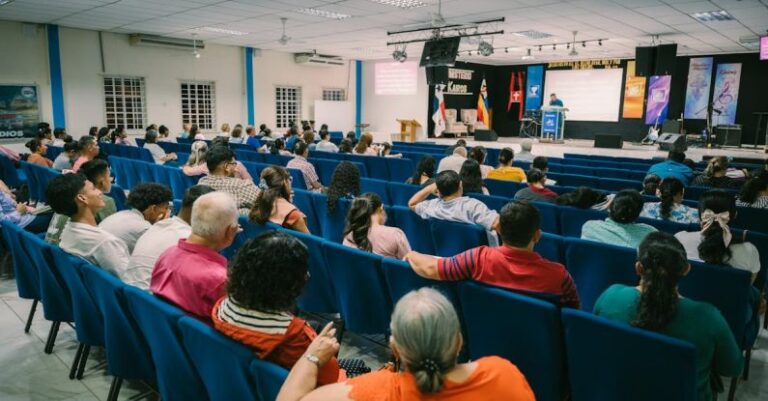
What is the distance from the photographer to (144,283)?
236cm

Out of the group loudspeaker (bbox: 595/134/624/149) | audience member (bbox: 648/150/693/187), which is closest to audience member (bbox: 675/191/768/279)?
audience member (bbox: 648/150/693/187)

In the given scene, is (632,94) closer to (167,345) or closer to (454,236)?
(454,236)

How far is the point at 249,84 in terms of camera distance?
1548 cm

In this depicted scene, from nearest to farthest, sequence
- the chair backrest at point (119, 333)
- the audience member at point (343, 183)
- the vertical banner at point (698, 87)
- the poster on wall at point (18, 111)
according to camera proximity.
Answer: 1. the chair backrest at point (119, 333)
2. the audience member at point (343, 183)
3. the poster on wall at point (18, 111)
4. the vertical banner at point (698, 87)

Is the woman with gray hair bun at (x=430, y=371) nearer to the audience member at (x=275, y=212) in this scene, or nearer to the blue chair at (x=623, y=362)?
the blue chair at (x=623, y=362)

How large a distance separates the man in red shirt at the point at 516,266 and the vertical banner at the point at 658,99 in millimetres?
18013

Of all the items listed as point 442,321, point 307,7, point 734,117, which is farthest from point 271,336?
point 734,117

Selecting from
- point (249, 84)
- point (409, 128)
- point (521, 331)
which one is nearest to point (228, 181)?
point (521, 331)

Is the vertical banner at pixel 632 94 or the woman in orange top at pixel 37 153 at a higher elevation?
the vertical banner at pixel 632 94

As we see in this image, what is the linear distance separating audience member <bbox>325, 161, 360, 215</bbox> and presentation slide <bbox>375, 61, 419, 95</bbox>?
13.8m

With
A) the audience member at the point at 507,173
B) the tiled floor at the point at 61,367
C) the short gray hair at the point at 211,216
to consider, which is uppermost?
the short gray hair at the point at 211,216

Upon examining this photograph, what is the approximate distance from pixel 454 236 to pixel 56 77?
39.4 ft

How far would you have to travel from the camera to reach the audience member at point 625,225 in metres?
3.01

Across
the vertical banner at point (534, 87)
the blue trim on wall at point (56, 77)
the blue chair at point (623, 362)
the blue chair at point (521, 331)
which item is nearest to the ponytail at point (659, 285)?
the blue chair at point (623, 362)
